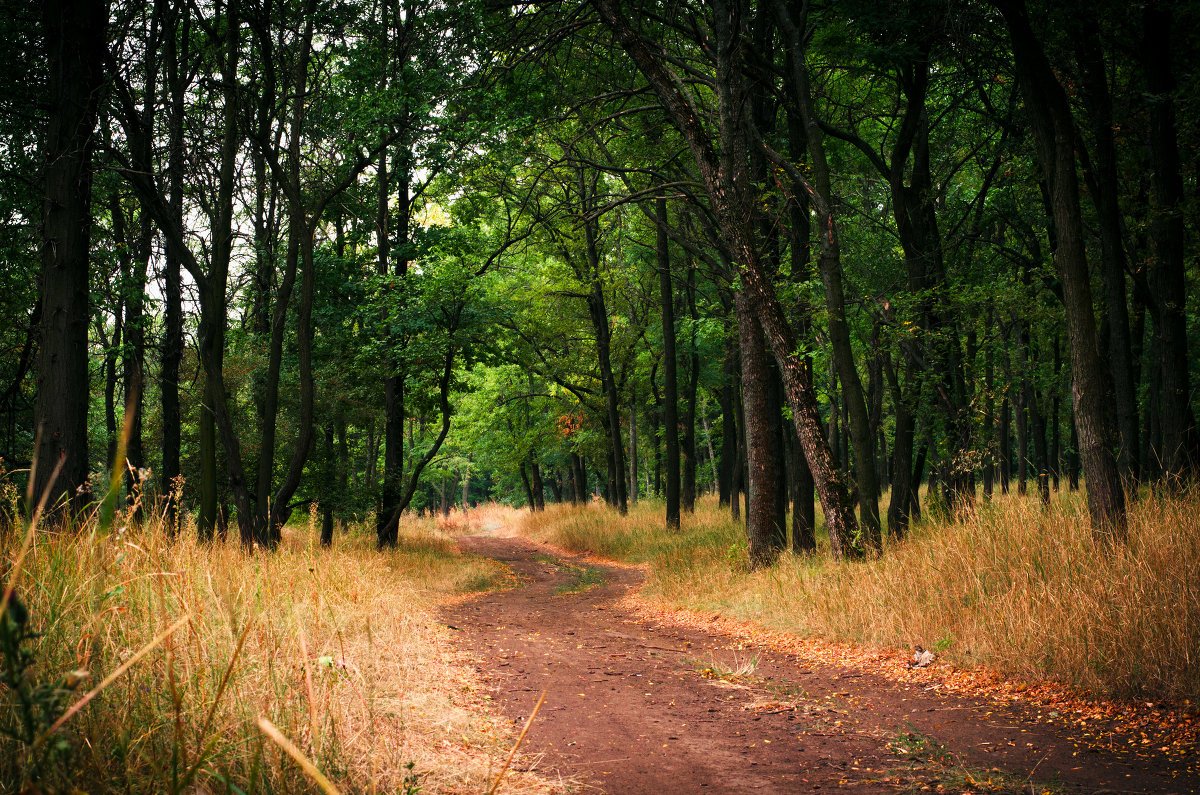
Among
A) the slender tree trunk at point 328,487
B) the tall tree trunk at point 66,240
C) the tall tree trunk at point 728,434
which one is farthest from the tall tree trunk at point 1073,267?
the tall tree trunk at point 728,434

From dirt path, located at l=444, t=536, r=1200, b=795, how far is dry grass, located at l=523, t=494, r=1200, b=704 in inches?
26.9

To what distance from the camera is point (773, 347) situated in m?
10.2

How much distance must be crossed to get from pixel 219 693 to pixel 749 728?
3639 millimetres

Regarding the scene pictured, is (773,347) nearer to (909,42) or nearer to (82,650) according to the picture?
(909,42)

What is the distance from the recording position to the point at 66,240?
7.39 metres

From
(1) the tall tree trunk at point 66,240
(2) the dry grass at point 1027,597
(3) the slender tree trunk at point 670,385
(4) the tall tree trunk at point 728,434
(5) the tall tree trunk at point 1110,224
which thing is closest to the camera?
(2) the dry grass at point 1027,597

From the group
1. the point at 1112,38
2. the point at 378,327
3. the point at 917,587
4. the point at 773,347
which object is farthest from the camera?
the point at 378,327

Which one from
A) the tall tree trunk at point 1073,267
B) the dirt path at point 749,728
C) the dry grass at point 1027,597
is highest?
the tall tree trunk at point 1073,267

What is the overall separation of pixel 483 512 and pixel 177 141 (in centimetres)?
3515

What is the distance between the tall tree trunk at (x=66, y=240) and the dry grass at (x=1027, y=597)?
7486mm

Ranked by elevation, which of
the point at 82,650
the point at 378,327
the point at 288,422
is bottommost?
the point at 82,650

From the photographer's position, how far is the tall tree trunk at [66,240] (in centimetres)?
715

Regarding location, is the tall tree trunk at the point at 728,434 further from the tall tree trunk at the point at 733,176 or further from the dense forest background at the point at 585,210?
the tall tree trunk at the point at 733,176

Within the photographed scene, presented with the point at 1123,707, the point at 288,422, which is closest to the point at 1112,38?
the point at 1123,707
